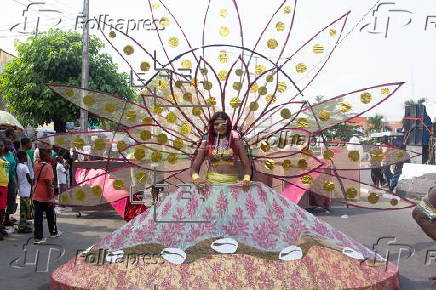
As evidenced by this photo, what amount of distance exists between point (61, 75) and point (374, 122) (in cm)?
5229

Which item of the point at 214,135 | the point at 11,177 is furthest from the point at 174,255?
the point at 11,177

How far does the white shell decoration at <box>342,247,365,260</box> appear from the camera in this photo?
15.6 ft

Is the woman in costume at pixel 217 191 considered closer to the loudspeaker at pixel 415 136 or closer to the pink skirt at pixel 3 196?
the pink skirt at pixel 3 196

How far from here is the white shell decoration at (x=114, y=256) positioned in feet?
15.1

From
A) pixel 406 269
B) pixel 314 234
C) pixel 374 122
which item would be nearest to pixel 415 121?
pixel 406 269

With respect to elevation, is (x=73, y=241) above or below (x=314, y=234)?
below

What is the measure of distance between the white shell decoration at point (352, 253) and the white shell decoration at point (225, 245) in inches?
37.3

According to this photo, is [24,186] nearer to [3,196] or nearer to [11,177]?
[11,177]

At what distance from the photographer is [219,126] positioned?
485 cm

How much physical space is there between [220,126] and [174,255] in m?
1.12

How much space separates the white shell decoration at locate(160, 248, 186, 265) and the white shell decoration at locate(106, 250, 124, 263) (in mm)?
350

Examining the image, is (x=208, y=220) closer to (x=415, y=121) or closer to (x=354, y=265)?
(x=354, y=265)

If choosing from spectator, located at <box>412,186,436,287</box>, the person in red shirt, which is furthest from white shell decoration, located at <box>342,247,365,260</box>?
the person in red shirt

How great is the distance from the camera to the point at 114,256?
4648mm
